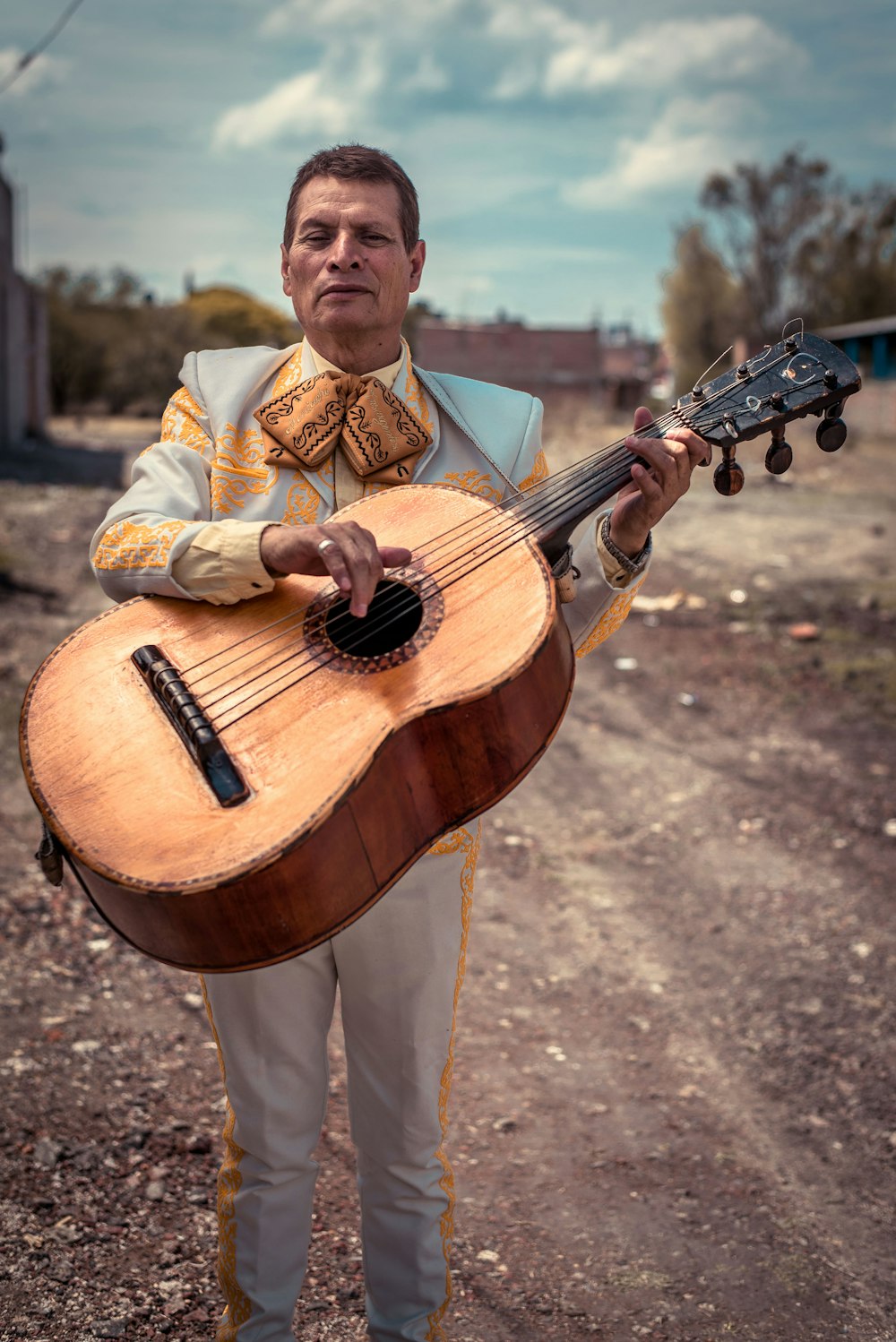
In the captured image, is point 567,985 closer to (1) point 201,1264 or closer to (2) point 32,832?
(1) point 201,1264

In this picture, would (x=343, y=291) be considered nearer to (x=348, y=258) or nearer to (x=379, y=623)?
(x=348, y=258)

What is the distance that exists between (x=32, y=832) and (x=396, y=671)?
13.1ft

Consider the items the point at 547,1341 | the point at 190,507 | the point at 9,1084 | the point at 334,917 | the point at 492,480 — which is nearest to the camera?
the point at 334,917

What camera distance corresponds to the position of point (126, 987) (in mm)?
4215

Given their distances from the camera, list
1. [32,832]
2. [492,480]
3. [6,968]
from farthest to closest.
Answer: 1. [32,832]
2. [6,968]
3. [492,480]

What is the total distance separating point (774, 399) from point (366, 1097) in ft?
5.38

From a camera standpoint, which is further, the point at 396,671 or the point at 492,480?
the point at 492,480

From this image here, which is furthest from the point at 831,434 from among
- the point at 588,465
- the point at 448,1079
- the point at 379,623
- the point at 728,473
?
the point at 448,1079

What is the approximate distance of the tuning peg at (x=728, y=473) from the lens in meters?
2.18

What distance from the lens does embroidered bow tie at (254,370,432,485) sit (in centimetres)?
223

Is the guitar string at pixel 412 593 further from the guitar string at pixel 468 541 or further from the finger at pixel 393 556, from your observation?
the finger at pixel 393 556

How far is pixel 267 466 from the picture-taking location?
2.27m

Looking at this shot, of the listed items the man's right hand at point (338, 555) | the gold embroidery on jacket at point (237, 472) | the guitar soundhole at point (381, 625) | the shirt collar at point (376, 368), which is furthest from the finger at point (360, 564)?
the shirt collar at point (376, 368)

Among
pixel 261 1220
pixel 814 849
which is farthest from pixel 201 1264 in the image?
pixel 814 849
